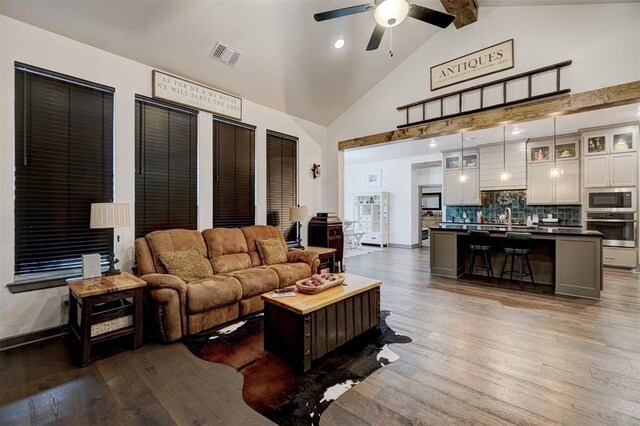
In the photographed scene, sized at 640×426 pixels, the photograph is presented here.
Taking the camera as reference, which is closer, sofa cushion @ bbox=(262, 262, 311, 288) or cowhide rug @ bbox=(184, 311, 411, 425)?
cowhide rug @ bbox=(184, 311, 411, 425)

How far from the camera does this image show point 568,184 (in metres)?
6.38

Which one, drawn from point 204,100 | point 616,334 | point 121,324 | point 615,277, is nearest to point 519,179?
point 615,277

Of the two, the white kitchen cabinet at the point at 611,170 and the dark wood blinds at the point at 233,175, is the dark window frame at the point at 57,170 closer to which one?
the dark wood blinds at the point at 233,175

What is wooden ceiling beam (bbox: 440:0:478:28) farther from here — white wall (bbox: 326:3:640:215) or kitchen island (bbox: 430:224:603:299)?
kitchen island (bbox: 430:224:603:299)

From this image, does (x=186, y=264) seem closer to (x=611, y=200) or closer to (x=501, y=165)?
(x=501, y=165)

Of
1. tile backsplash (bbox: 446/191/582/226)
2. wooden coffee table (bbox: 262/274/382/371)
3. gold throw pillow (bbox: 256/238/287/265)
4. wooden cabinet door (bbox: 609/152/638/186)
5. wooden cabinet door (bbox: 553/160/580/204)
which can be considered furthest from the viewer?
tile backsplash (bbox: 446/191/582/226)

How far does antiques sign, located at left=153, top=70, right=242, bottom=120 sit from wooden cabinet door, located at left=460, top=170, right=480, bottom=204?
6044 mm

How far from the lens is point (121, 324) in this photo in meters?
2.65

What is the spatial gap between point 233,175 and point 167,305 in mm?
2357

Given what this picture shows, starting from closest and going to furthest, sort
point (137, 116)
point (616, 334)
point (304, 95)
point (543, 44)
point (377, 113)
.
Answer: point (616, 334) → point (137, 116) → point (543, 44) → point (304, 95) → point (377, 113)

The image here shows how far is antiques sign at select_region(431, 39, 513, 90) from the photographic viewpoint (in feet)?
13.4

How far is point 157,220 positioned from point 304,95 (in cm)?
318

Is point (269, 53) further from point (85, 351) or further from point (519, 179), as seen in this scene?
point (519, 179)

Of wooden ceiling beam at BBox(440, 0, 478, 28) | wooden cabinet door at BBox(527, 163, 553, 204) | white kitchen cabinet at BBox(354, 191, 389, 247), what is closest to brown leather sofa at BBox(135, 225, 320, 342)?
wooden ceiling beam at BBox(440, 0, 478, 28)
